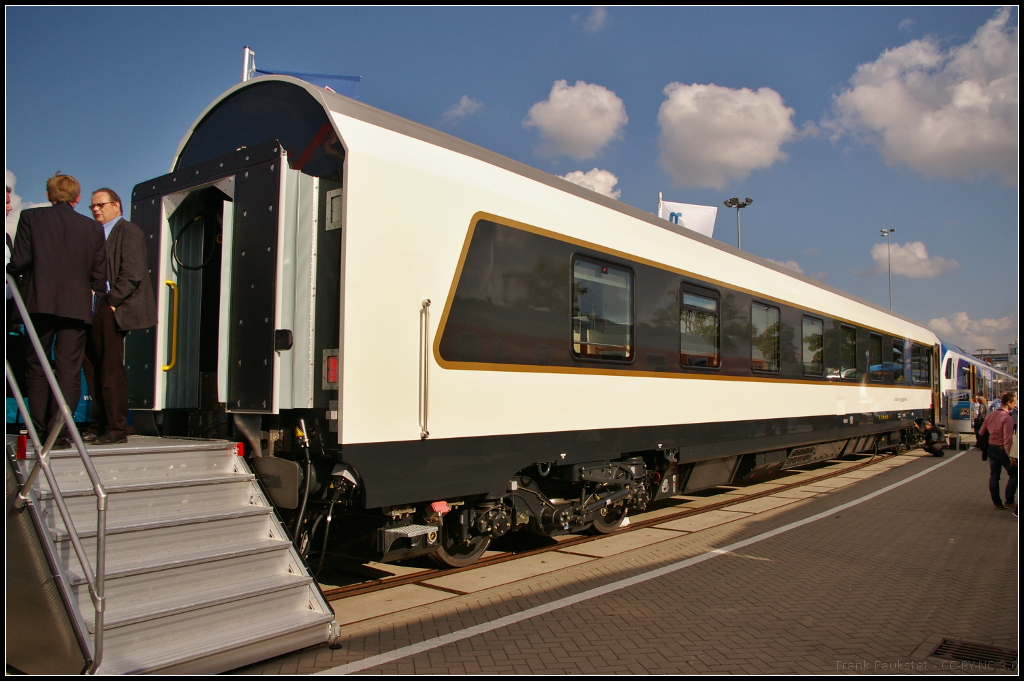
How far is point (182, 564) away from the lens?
3.84m

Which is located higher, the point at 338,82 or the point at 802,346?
the point at 338,82

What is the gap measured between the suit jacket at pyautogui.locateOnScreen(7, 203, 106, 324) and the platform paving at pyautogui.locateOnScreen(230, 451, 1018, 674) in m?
2.45

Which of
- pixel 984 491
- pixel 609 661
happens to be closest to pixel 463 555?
pixel 609 661

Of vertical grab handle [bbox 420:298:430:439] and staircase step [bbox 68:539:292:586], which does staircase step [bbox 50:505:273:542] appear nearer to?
staircase step [bbox 68:539:292:586]

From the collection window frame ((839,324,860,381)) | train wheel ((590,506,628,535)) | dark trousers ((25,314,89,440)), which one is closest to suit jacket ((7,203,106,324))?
dark trousers ((25,314,89,440))

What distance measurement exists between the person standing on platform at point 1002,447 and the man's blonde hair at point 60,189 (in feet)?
37.4

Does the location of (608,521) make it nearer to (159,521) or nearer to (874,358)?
(159,521)

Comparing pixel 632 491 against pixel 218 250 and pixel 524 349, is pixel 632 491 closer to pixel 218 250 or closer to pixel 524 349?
pixel 524 349

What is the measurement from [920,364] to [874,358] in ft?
15.9

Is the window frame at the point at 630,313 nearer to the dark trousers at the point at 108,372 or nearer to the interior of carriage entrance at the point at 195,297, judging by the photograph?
the interior of carriage entrance at the point at 195,297

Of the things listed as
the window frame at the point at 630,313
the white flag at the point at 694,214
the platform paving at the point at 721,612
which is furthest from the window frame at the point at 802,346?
the white flag at the point at 694,214

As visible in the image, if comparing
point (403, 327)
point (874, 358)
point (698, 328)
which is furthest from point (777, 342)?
point (403, 327)

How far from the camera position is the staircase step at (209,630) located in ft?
11.3

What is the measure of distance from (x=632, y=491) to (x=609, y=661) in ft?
11.1
